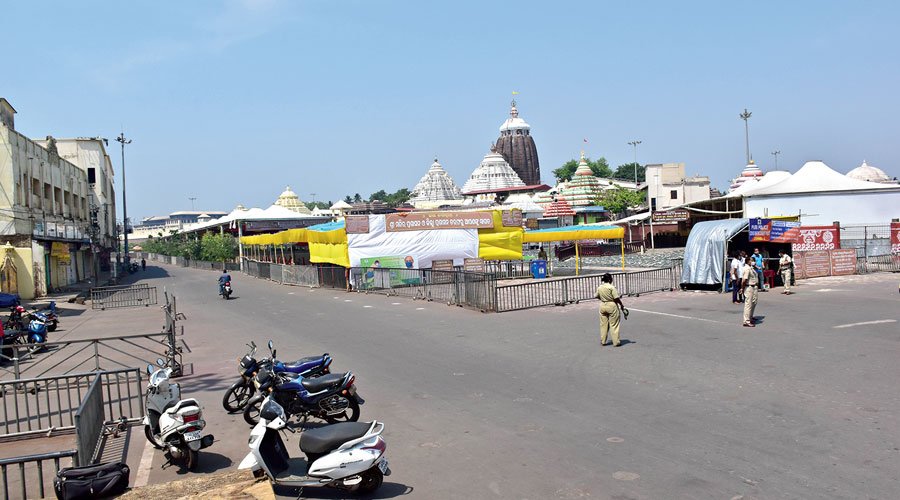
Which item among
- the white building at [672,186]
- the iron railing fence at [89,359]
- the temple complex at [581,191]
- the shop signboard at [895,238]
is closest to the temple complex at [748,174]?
the white building at [672,186]

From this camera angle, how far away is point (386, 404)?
10.0m

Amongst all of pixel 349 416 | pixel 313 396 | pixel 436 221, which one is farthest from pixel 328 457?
pixel 436 221

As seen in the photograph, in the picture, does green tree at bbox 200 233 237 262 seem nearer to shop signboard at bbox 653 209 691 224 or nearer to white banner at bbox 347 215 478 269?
white banner at bbox 347 215 478 269

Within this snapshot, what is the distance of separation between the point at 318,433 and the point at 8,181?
3174 cm

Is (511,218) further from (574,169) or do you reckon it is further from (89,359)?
(574,169)

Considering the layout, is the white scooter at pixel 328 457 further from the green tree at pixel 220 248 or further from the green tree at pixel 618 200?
the green tree at pixel 618 200

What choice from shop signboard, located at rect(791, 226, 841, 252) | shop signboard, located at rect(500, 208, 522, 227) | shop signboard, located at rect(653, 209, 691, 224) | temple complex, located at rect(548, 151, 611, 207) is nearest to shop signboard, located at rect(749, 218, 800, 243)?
shop signboard, located at rect(791, 226, 841, 252)

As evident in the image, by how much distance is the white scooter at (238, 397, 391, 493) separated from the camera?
6516 millimetres

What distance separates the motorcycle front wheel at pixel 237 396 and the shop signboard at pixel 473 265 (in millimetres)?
22020

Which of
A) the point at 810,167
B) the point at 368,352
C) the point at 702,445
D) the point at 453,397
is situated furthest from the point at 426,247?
the point at 810,167

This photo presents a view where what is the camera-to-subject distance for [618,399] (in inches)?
→ 381

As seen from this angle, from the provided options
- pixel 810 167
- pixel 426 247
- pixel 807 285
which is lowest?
pixel 807 285

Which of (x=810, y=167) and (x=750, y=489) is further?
(x=810, y=167)

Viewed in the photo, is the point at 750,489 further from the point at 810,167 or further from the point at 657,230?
the point at 657,230
